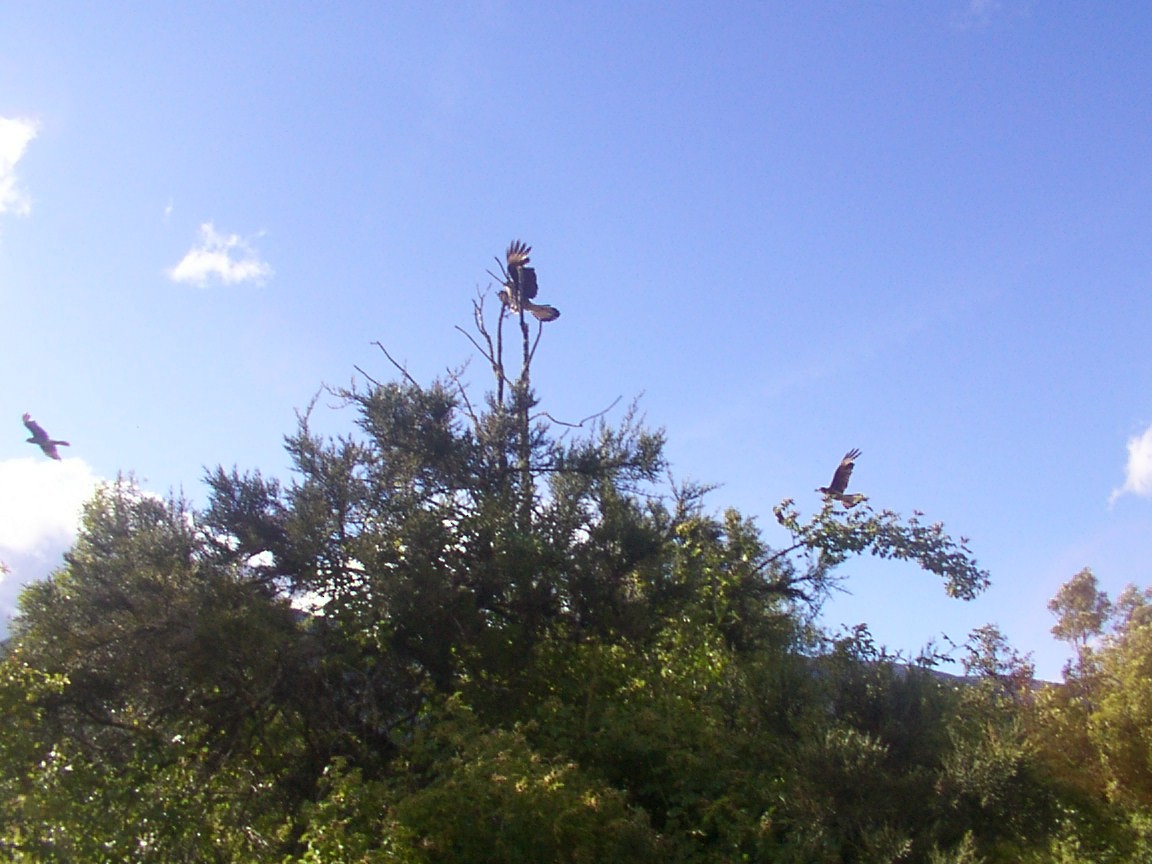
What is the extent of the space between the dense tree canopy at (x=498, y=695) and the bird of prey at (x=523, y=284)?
12.3ft

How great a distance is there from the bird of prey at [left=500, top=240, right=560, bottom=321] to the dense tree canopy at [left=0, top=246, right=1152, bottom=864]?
3753 millimetres

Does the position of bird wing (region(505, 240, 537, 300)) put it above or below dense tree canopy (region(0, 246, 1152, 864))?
above

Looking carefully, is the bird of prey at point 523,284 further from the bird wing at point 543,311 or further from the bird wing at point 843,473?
the bird wing at point 843,473

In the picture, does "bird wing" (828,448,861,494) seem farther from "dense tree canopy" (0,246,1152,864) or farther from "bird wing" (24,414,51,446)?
"bird wing" (24,414,51,446)

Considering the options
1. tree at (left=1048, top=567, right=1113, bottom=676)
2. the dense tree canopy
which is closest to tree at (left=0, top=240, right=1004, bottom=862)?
the dense tree canopy

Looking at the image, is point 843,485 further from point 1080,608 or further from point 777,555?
point 1080,608

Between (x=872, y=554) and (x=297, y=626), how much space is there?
8719 millimetres

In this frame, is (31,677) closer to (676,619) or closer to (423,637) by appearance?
(423,637)

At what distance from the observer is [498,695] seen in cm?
1310

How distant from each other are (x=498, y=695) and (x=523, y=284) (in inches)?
345

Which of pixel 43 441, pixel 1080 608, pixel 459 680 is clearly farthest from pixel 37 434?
pixel 1080 608

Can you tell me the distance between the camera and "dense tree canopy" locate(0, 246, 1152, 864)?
10008 millimetres

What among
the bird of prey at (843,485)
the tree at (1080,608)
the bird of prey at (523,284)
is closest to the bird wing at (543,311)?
the bird of prey at (523,284)

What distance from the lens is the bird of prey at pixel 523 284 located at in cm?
1947
